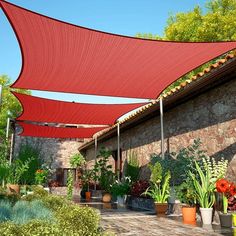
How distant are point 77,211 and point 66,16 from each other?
3.01 metres

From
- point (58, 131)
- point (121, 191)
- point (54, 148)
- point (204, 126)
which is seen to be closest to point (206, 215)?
point (204, 126)

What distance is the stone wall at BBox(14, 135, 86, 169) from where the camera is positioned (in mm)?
19478

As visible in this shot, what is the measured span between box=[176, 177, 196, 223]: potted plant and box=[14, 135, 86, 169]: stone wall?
14423 millimetres

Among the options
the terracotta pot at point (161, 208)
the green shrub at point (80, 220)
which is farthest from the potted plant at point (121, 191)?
the green shrub at point (80, 220)

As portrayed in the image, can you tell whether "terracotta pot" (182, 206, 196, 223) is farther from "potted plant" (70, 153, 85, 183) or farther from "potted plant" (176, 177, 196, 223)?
"potted plant" (70, 153, 85, 183)

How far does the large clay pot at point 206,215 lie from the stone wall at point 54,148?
15375mm

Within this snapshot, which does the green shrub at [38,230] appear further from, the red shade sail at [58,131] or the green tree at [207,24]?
the green tree at [207,24]

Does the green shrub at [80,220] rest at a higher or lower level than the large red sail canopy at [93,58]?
lower

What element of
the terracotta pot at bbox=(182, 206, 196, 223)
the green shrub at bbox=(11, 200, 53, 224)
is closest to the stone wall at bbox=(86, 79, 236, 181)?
the terracotta pot at bbox=(182, 206, 196, 223)

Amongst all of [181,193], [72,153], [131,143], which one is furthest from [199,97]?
[72,153]

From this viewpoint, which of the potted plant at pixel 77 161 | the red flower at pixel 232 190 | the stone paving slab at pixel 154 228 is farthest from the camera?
the potted plant at pixel 77 161

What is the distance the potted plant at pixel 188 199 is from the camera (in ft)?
17.3

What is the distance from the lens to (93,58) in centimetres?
541

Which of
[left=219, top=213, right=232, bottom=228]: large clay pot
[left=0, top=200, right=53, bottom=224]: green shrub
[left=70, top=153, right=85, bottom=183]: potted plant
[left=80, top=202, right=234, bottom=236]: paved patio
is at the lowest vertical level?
[left=80, top=202, right=234, bottom=236]: paved patio
